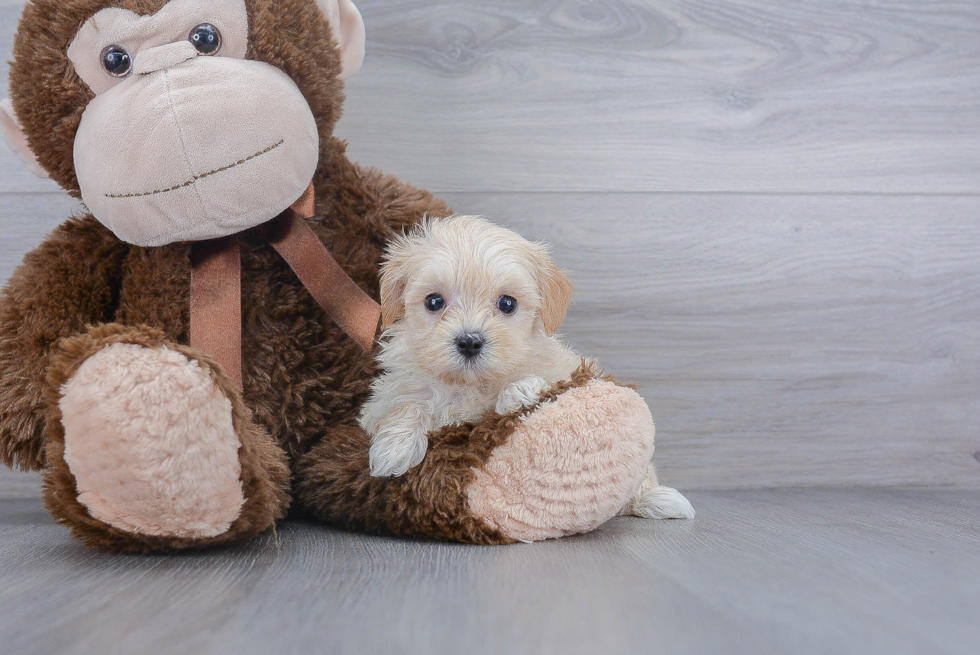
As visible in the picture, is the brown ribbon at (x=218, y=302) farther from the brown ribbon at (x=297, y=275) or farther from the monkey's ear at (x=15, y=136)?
the monkey's ear at (x=15, y=136)

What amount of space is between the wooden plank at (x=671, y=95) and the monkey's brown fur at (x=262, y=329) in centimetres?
27

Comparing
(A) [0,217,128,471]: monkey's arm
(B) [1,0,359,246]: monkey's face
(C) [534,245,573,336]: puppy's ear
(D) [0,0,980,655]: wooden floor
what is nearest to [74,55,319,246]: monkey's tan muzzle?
(B) [1,0,359,246]: monkey's face

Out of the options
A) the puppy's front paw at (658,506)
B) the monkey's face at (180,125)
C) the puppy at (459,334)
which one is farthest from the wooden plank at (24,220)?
the puppy's front paw at (658,506)

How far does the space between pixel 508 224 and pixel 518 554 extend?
2.21 ft

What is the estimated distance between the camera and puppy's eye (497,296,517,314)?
0.93 meters

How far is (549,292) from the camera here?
959mm

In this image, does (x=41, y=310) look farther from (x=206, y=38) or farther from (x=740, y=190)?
(x=740, y=190)

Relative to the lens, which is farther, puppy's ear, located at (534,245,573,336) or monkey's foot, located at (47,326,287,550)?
puppy's ear, located at (534,245,573,336)

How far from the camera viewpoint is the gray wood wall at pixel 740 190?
1345 millimetres

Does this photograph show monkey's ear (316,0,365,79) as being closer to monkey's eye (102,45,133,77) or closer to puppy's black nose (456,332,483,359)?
monkey's eye (102,45,133,77)

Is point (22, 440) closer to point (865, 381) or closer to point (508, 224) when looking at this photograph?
point (508, 224)

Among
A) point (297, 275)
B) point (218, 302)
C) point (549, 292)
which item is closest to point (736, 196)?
point (549, 292)

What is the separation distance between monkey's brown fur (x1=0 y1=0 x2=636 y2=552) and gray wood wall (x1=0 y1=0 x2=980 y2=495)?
12.3 inches

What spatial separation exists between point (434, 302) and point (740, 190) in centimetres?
72
